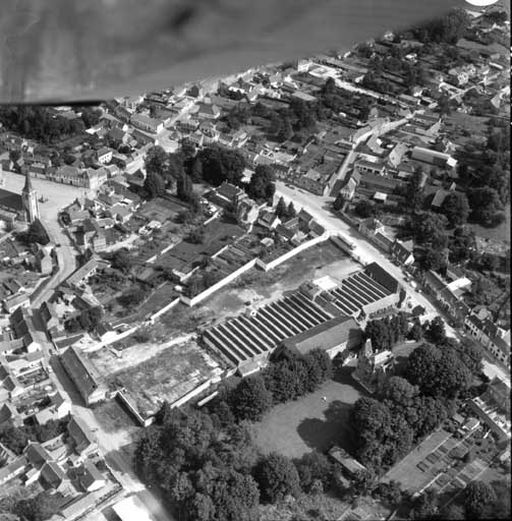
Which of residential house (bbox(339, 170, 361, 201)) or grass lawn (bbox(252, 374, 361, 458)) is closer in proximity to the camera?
grass lawn (bbox(252, 374, 361, 458))

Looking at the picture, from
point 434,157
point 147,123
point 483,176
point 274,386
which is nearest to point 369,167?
point 434,157

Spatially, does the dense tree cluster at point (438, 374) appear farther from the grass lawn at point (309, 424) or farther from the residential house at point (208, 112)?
the residential house at point (208, 112)

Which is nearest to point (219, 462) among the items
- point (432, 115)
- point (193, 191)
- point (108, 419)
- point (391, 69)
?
point (108, 419)

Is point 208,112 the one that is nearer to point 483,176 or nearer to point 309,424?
point 483,176

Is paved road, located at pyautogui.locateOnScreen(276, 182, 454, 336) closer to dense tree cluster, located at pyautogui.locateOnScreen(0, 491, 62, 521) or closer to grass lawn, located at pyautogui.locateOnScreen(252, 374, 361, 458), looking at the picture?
grass lawn, located at pyautogui.locateOnScreen(252, 374, 361, 458)

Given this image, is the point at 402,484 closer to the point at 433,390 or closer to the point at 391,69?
the point at 433,390

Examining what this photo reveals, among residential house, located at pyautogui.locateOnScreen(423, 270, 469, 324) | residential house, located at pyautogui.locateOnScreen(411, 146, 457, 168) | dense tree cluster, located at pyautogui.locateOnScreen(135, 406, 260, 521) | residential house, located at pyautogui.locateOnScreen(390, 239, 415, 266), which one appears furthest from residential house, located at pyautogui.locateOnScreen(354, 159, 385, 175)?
dense tree cluster, located at pyautogui.locateOnScreen(135, 406, 260, 521)
